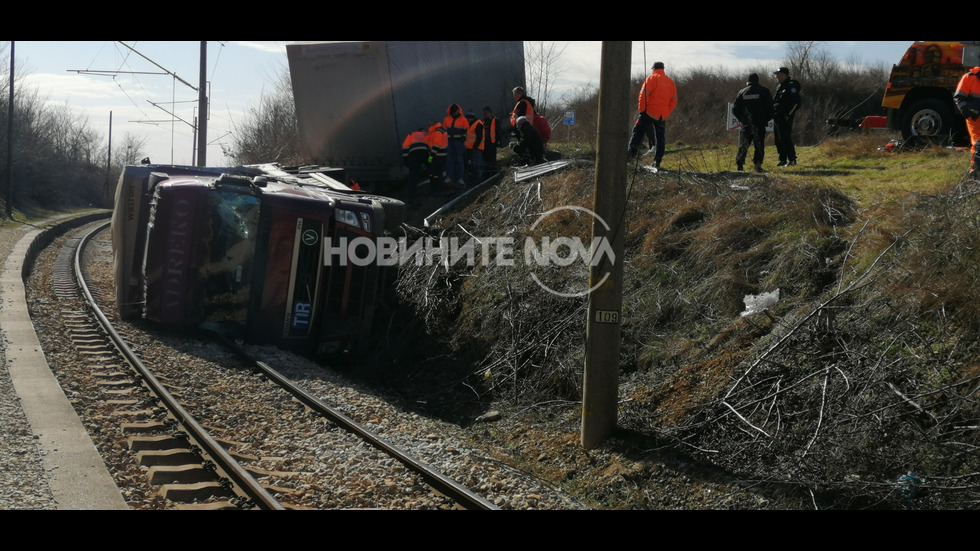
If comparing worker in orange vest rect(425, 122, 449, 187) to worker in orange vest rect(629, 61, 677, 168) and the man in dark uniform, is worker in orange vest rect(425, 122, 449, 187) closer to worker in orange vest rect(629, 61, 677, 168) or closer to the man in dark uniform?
worker in orange vest rect(629, 61, 677, 168)

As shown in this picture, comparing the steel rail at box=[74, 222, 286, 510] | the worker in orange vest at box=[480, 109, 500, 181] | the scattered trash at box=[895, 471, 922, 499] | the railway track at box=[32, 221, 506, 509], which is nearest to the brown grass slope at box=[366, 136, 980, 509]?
the scattered trash at box=[895, 471, 922, 499]

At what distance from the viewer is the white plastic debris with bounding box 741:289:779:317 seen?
8.62 metres

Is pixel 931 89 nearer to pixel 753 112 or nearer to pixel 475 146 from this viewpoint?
pixel 753 112

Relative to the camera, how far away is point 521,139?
56.3 ft

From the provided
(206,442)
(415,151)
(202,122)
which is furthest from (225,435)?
(202,122)

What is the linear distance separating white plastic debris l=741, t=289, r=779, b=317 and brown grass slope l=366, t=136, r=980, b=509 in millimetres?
105

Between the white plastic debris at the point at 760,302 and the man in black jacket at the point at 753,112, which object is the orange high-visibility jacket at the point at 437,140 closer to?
the man in black jacket at the point at 753,112

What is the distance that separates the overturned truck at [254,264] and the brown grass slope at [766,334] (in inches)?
58.5

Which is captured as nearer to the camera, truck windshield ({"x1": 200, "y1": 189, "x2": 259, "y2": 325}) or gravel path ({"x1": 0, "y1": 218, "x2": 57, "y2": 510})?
gravel path ({"x1": 0, "y1": 218, "x2": 57, "y2": 510})

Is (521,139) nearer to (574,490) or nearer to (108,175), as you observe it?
(574,490)

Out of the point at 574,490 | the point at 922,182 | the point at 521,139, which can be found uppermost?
the point at 521,139

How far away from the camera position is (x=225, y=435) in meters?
8.40
